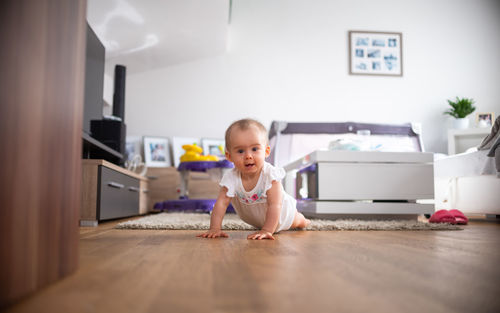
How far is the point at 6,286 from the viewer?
1.57 feet

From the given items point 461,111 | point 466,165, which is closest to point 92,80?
point 466,165

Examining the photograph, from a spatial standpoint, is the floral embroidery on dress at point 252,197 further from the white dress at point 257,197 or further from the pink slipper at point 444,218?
the pink slipper at point 444,218

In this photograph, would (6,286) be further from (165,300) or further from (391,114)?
(391,114)

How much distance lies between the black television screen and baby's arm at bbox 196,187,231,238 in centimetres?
120

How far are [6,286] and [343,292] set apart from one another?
0.42m

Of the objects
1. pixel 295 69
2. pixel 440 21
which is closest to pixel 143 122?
pixel 295 69

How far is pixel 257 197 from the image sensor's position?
1.60m

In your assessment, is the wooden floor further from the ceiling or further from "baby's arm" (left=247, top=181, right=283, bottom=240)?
the ceiling

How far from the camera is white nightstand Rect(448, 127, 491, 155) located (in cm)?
436

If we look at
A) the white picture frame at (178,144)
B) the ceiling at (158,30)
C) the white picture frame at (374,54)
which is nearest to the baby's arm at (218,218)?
the ceiling at (158,30)

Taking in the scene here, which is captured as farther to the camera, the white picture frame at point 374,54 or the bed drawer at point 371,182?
the white picture frame at point 374,54

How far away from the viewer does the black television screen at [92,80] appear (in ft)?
7.93

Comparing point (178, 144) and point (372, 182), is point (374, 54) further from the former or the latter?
point (372, 182)

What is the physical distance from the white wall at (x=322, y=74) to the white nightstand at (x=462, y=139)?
1.39 ft
